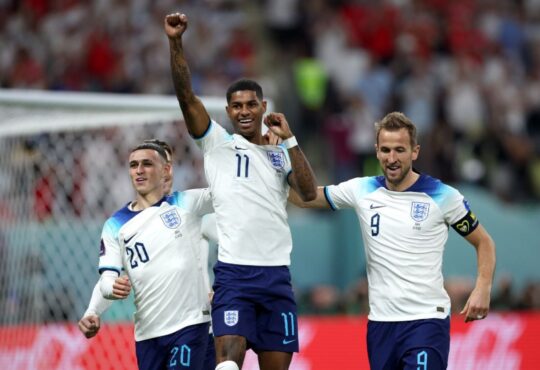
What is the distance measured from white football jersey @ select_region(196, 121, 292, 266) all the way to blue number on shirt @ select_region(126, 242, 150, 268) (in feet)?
2.17

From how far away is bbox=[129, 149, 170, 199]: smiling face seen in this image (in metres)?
8.41

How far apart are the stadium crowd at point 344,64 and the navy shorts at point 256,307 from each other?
7.92 m

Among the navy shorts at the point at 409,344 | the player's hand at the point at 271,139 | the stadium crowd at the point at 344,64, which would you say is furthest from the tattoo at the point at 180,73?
the stadium crowd at the point at 344,64

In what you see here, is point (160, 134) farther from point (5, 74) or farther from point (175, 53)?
Result: point (5, 74)

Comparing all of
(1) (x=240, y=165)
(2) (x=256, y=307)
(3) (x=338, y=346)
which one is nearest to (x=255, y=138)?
(1) (x=240, y=165)

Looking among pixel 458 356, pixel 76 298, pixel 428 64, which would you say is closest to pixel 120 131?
pixel 76 298

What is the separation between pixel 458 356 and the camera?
39.0 feet

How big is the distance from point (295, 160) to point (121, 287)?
131 centimetres

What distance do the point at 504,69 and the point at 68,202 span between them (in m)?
7.61

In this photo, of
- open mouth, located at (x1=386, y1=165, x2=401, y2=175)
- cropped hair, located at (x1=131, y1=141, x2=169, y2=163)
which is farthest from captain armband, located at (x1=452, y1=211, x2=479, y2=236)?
cropped hair, located at (x1=131, y1=141, x2=169, y2=163)

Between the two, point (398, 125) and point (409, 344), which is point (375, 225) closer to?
point (398, 125)

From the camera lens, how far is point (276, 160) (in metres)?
7.98

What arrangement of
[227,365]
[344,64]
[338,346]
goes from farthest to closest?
[344,64]
[338,346]
[227,365]

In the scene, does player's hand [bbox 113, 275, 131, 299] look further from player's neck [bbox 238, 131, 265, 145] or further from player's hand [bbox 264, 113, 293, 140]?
player's hand [bbox 264, 113, 293, 140]
